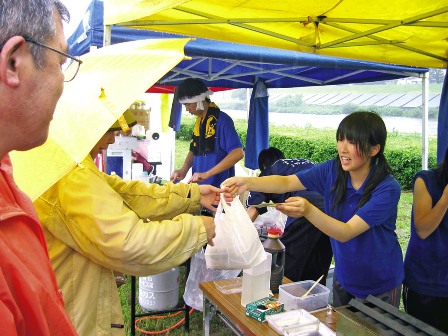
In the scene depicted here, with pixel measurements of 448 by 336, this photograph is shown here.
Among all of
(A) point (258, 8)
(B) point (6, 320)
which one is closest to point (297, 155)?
(A) point (258, 8)

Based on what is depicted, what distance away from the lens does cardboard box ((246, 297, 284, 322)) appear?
170cm

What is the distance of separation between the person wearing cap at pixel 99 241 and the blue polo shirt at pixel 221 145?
225cm

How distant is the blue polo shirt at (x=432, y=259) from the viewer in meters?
2.24

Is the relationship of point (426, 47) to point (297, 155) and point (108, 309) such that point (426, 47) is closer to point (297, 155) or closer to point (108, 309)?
point (108, 309)

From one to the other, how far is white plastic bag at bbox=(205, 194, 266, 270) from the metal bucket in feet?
6.91

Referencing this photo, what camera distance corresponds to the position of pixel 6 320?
22.8 inches

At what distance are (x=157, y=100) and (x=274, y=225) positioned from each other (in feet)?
20.7

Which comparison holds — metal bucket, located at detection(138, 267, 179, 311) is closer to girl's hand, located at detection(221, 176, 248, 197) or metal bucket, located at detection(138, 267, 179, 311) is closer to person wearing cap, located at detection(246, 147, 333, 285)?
person wearing cap, located at detection(246, 147, 333, 285)

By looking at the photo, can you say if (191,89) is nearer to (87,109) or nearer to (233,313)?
(233,313)

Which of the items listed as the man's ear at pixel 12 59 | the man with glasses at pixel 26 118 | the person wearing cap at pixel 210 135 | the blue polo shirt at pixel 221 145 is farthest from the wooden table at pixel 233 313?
the blue polo shirt at pixel 221 145

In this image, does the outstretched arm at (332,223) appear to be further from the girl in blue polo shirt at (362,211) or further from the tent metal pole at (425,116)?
the tent metal pole at (425,116)

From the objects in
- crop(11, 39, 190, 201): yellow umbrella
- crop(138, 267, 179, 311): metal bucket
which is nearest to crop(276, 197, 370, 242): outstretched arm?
crop(11, 39, 190, 201): yellow umbrella

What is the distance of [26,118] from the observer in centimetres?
69

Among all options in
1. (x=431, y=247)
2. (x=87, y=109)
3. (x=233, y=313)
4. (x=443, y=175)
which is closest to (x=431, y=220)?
(x=431, y=247)
